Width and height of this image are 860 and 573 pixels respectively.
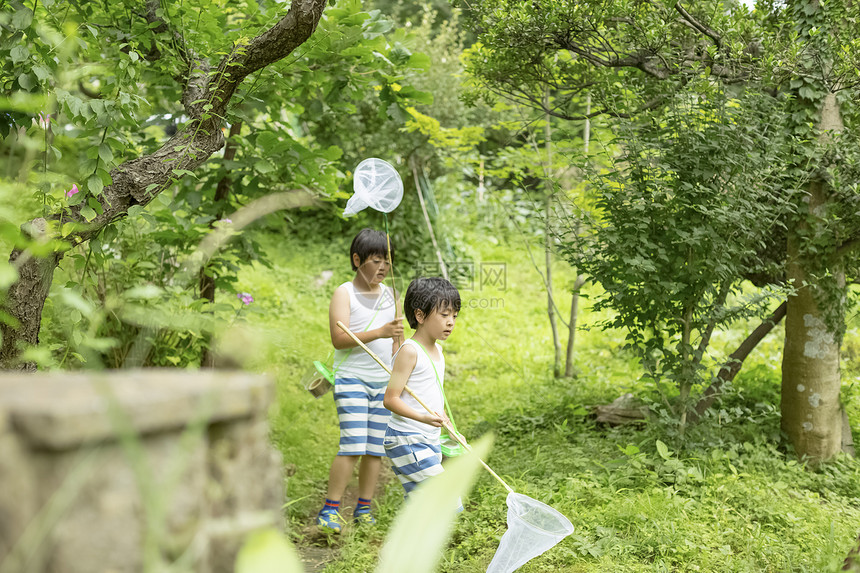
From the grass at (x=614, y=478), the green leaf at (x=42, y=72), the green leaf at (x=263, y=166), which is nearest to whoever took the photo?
the green leaf at (x=42, y=72)

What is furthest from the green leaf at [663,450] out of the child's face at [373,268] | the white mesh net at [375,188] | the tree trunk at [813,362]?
the white mesh net at [375,188]

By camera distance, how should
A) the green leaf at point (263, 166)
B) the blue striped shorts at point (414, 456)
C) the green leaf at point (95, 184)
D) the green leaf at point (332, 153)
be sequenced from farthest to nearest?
1. the green leaf at point (332, 153)
2. the green leaf at point (263, 166)
3. the blue striped shorts at point (414, 456)
4. the green leaf at point (95, 184)

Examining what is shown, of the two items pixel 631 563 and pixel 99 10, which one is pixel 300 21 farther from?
pixel 631 563

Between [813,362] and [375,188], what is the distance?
279 cm

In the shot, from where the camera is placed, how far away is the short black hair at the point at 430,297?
282cm

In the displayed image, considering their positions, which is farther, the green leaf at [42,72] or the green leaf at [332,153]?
the green leaf at [332,153]

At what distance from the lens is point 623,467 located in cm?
347

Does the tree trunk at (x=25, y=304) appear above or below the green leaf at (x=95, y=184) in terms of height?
below

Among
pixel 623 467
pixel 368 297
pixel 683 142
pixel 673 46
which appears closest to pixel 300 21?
pixel 368 297

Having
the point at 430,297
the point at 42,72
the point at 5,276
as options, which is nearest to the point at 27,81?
the point at 42,72

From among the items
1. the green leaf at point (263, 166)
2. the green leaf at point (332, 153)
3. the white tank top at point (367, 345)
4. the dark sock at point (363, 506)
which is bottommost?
the dark sock at point (363, 506)

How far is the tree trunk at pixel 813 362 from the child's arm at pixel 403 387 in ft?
7.98

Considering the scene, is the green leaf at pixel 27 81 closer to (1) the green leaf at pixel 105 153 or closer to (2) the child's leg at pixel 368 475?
(1) the green leaf at pixel 105 153

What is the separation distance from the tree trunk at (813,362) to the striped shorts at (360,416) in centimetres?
249
